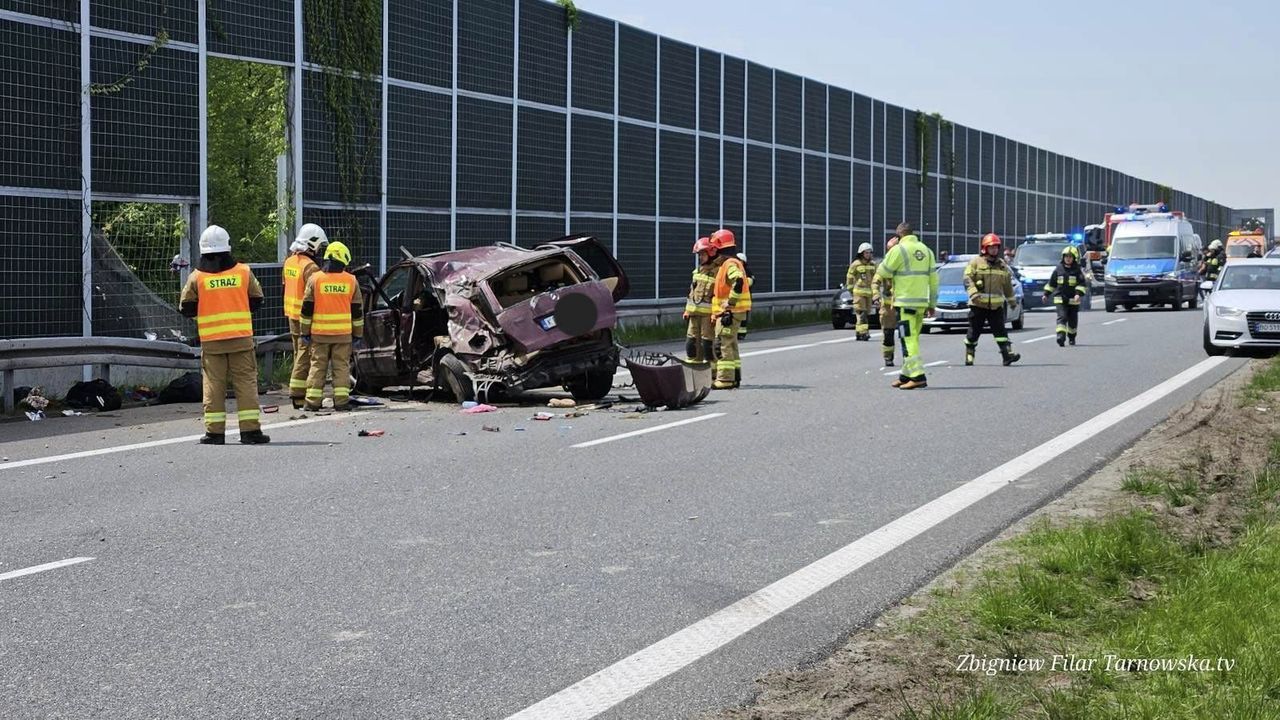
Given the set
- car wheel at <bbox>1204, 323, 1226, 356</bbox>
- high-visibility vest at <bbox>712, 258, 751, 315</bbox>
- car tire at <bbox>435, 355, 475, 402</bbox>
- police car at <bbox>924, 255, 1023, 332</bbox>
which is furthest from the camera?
police car at <bbox>924, 255, 1023, 332</bbox>

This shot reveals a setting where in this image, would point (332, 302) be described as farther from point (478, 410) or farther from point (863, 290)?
point (863, 290)

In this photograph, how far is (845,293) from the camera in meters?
34.2

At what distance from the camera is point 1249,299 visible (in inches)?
899

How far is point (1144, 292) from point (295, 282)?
30257 millimetres

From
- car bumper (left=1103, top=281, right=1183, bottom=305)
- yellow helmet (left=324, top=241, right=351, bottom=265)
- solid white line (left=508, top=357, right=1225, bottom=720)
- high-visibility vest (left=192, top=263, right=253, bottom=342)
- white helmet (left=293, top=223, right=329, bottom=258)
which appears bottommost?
solid white line (left=508, top=357, right=1225, bottom=720)

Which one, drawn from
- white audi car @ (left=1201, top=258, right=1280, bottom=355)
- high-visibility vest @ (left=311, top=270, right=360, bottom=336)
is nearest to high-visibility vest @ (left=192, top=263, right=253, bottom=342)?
high-visibility vest @ (left=311, top=270, right=360, bottom=336)

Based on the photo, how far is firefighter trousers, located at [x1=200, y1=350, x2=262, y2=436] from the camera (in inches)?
510

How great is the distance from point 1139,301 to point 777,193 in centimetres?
1044

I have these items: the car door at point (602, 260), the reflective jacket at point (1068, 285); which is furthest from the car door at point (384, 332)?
the reflective jacket at point (1068, 285)

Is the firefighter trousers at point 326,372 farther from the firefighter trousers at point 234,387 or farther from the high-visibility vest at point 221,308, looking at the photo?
the high-visibility vest at point 221,308

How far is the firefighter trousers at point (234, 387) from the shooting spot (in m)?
12.9

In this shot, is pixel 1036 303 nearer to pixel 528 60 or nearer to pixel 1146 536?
pixel 528 60

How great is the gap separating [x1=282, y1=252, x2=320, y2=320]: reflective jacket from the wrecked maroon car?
3.37ft

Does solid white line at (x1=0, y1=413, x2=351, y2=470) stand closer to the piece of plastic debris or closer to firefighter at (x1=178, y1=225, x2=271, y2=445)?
firefighter at (x1=178, y1=225, x2=271, y2=445)
